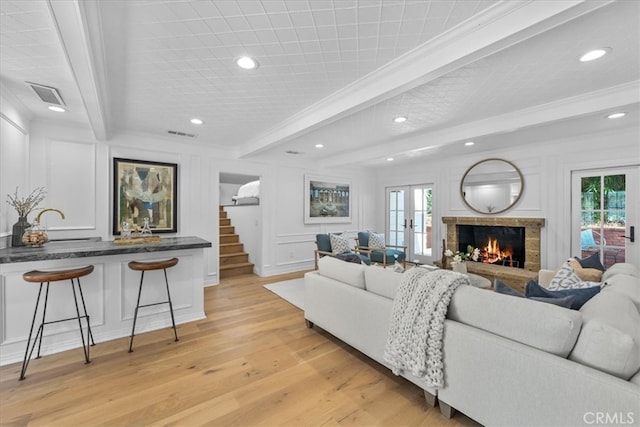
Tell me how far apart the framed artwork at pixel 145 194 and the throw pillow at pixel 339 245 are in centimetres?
262

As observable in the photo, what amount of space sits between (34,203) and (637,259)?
741 cm

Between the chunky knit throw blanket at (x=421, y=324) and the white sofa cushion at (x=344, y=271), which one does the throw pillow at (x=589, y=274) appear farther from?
the white sofa cushion at (x=344, y=271)

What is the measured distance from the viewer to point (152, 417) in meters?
1.61

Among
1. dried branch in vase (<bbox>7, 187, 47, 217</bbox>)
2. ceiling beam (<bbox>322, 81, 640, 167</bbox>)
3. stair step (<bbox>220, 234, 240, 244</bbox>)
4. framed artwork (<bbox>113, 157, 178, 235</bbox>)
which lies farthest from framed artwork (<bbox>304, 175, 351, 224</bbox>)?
dried branch in vase (<bbox>7, 187, 47, 217</bbox>)

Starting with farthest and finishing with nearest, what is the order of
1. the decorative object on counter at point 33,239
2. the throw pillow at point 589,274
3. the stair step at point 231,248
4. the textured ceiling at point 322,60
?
the stair step at point 231,248 → the throw pillow at point 589,274 → the decorative object on counter at point 33,239 → the textured ceiling at point 322,60

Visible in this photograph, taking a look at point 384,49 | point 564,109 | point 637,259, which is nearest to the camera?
point 384,49

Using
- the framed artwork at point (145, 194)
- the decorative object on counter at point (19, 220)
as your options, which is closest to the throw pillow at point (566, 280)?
the framed artwork at point (145, 194)

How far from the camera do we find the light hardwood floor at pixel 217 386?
1619 millimetres

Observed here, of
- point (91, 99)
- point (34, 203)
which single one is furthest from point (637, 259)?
point (34, 203)

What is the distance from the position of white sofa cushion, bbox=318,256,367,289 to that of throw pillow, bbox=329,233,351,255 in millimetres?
1984

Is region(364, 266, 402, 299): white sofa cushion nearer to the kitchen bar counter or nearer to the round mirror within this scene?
the kitchen bar counter

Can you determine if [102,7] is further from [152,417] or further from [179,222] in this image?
[179,222]

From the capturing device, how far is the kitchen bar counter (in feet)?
7.23

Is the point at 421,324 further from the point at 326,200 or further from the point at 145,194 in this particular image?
the point at 326,200
